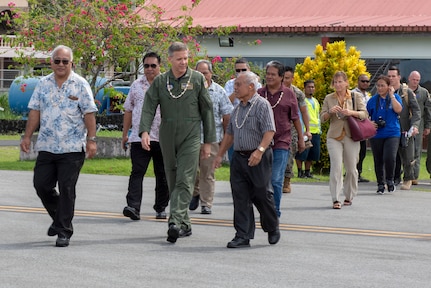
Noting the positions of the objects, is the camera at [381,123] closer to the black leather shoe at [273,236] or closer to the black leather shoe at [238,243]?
the black leather shoe at [273,236]

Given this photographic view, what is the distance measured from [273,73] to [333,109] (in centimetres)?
226

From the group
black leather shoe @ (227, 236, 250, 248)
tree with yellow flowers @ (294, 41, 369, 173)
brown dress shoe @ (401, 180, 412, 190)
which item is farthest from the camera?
tree with yellow flowers @ (294, 41, 369, 173)

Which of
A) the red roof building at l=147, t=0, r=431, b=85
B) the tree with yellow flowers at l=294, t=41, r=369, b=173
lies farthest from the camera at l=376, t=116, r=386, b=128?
the red roof building at l=147, t=0, r=431, b=85

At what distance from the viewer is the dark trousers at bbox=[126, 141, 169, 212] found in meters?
12.6

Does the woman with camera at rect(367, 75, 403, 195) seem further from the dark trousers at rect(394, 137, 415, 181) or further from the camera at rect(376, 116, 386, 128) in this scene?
the dark trousers at rect(394, 137, 415, 181)

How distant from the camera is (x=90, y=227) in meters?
11.9

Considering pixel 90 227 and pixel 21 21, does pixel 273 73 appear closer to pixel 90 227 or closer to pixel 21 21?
pixel 90 227

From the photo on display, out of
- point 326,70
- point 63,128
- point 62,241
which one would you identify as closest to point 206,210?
point 63,128

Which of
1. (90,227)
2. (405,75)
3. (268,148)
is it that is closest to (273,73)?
(268,148)

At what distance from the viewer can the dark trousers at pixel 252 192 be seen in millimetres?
10852

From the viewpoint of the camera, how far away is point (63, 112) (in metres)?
10.7

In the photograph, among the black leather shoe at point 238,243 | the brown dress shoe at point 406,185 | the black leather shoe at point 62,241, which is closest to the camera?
the black leather shoe at point 62,241

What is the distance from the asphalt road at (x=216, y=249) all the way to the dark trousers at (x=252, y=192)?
0.24 metres

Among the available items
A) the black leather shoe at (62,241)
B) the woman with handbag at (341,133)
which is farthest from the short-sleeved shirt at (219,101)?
the black leather shoe at (62,241)
